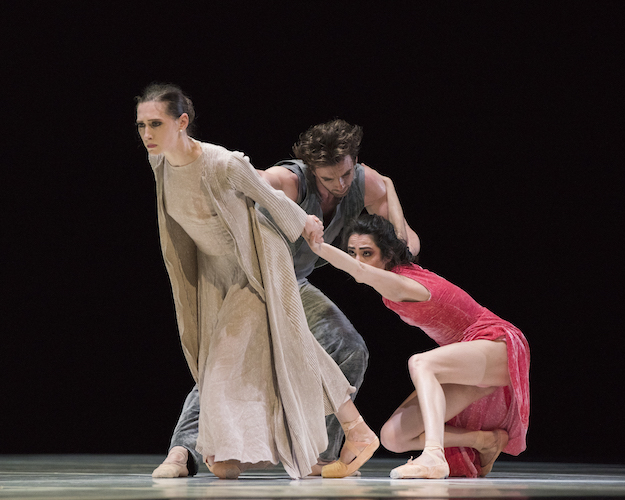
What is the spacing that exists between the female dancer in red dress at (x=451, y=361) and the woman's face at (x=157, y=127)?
0.63m

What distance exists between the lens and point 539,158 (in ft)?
16.6

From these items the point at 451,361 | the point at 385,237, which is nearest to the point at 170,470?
the point at 451,361

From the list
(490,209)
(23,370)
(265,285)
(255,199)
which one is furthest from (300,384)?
(23,370)

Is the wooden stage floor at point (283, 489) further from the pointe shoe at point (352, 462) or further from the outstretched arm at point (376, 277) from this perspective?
the outstretched arm at point (376, 277)

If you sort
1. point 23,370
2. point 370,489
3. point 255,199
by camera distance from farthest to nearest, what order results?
1. point 23,370
2. point 255,199
3. point 370,489

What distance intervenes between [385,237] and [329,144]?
432 mm

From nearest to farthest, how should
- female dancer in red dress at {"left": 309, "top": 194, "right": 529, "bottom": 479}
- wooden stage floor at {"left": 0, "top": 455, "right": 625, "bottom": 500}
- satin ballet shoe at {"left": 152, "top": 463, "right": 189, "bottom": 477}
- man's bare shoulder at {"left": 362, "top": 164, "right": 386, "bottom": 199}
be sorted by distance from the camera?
1. wooden stage floor at {"left": 0, "top": 455, "right": 625, "bottom": 500}
2. satin ballet shoe at {"left": 152, "top": 463, "right": 189, "bottom": 477}
3. female dancer in red dress at {"left": 309, "top": 194, "right": 529, "bottom": 479}
4. man's bare shoulder at {"left": 362, "top": 164, "right": 386, "bottom": 199}

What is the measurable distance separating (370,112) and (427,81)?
0.40 metres

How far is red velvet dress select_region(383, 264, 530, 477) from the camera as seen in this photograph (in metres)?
3.05

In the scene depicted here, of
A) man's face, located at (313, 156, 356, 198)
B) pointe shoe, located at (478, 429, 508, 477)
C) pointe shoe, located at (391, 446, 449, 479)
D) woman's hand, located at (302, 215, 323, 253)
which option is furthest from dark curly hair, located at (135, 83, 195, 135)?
pointe shoe, located at (478, 429, 508, 477)

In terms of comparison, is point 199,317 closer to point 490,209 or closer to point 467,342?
point 467,342

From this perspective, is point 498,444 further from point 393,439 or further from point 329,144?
point 329,144

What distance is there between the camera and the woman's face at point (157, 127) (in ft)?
8.38

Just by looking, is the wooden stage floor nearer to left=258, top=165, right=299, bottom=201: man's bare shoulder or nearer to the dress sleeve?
the dress sleeve
